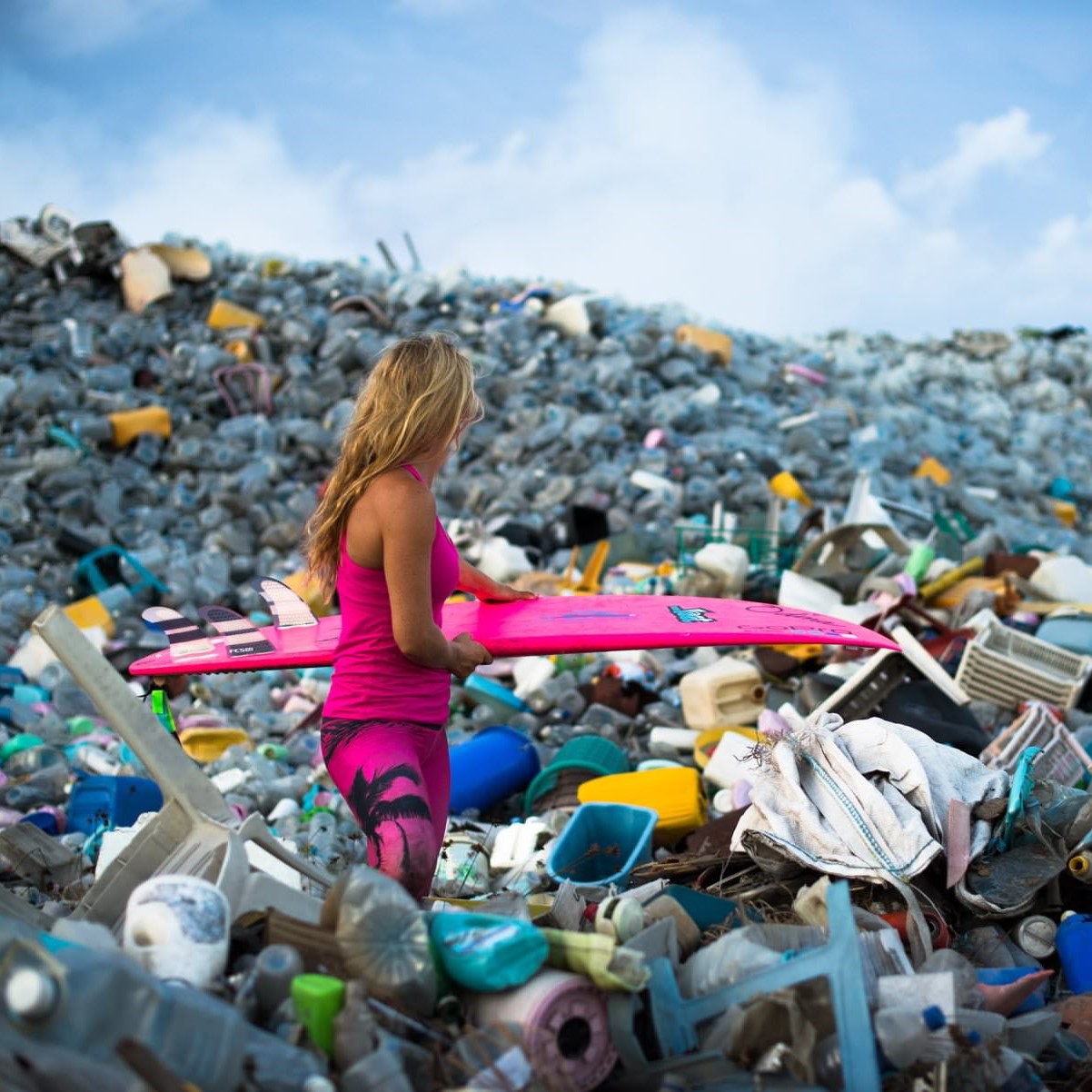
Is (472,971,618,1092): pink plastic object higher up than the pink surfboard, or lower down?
lower down

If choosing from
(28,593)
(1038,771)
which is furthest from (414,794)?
(28,593)

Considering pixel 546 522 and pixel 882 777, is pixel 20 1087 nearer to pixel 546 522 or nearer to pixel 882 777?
pixel 882 777

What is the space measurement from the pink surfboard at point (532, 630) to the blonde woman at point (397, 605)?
0.76 m

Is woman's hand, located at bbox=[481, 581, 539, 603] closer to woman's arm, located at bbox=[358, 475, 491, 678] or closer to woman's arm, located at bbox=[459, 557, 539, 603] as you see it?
woman's arm, located at bbox=[459, 557, 539, 603]

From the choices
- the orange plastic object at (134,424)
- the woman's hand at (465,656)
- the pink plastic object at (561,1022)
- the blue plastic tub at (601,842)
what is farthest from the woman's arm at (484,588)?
the orange plastic object at (134,424)

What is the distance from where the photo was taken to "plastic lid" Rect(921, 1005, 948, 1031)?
2.19 m

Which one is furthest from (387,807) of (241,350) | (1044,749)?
(241,350)

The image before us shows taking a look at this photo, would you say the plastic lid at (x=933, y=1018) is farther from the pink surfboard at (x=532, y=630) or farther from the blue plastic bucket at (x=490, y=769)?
the blue plastic bucket at (x=490, y=769)

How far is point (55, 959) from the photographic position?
1.75 meters

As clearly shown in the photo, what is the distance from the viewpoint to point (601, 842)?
3688 millimetres

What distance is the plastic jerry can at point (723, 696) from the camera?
5.31m

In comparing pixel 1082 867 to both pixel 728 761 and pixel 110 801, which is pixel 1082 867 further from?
pixel 110 801

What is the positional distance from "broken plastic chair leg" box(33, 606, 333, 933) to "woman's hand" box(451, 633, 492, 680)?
565 mm

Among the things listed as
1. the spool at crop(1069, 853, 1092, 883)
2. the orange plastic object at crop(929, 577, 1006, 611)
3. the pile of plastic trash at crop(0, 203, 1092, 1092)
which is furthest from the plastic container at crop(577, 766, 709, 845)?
the orange plastic object at crop(929, 577, 1006, 611)
